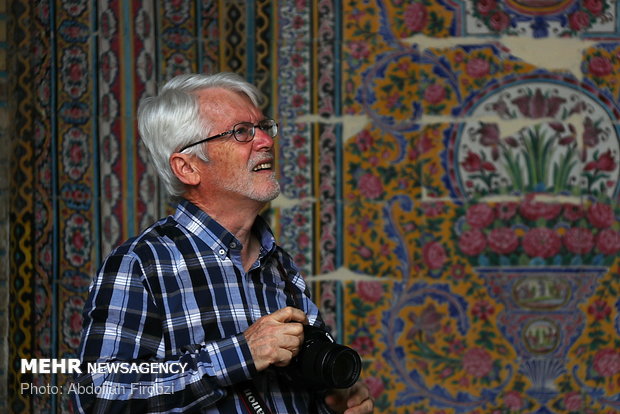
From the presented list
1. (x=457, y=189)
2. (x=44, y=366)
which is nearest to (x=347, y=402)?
(x=44, y=366)

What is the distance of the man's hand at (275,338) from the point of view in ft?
4.75

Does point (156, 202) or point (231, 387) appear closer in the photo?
point (231, 387)

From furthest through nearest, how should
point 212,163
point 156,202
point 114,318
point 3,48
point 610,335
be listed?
point 610,335, point 156,202, point 3,48, point 212,163, point 114,318

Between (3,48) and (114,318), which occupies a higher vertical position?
(3,48)

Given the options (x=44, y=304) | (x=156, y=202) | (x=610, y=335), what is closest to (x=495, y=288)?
(x=610, y=335)

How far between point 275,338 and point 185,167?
1.30 feet

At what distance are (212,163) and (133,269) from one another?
0.90 ft

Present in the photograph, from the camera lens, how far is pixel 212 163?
65.9 inches

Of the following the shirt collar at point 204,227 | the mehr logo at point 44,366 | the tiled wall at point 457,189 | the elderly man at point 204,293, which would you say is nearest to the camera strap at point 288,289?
the elderly man at point 204,293

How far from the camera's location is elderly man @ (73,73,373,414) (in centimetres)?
144

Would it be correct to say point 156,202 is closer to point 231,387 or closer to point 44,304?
point 44,304

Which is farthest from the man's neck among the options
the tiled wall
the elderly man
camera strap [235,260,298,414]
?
the tiled wall

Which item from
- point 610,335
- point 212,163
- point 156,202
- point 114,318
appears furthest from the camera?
point 610,335

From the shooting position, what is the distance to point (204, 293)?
153 centimetres
